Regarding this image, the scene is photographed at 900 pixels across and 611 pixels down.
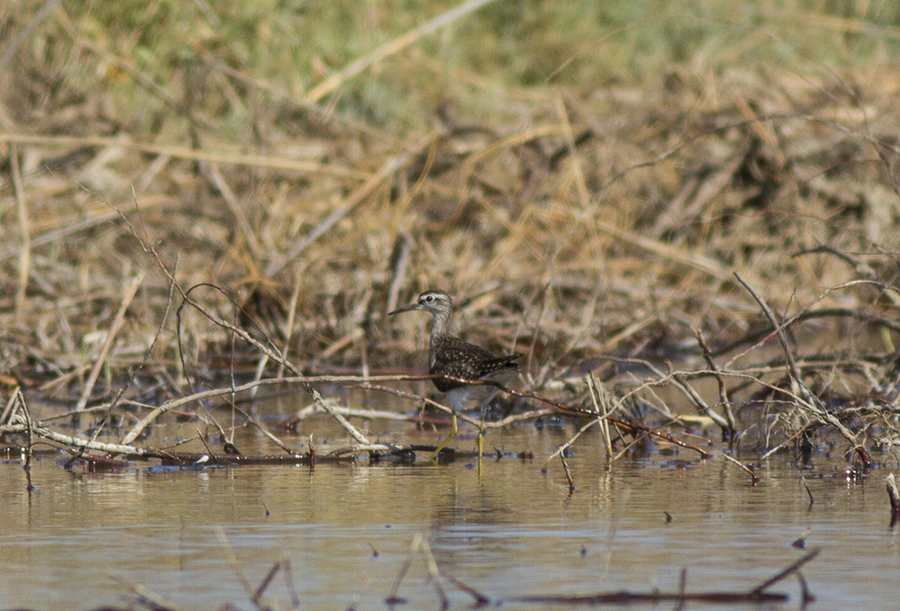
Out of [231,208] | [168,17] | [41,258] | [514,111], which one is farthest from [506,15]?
[41,258]

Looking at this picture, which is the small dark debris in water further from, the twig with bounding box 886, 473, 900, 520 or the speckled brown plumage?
the speckled brown plumage

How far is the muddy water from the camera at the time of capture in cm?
403

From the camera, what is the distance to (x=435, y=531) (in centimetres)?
491

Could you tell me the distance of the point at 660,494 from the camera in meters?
5.64

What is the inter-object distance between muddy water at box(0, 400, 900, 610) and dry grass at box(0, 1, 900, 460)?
3.87 meters

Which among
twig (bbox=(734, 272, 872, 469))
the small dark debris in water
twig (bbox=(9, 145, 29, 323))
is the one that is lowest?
the small dark debris in water

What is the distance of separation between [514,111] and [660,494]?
10.7 metres

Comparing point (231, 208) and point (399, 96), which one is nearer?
point (231, 208)

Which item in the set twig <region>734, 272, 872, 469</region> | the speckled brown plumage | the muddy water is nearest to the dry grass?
the speckled brown plumage

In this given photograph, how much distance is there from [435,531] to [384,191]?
26.3 feet

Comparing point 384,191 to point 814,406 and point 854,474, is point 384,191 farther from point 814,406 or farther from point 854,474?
point 854,474

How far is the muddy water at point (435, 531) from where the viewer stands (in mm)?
4031

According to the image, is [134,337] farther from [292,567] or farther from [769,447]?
[292,567]

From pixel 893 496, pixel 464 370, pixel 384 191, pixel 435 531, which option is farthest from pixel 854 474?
pixel 384 191
